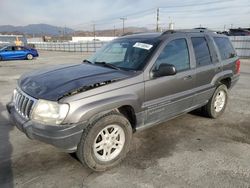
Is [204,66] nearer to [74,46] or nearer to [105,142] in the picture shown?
[105,142]

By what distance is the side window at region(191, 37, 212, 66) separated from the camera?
4.22 m

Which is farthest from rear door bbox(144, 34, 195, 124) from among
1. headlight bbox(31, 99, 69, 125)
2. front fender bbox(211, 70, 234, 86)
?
headlight bbox(31, 99, 69, 125)

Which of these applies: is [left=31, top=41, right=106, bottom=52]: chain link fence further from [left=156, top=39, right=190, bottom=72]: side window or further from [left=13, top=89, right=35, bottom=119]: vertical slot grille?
[left=13, top=89, right=35, bottom=119]: vertical slot grille

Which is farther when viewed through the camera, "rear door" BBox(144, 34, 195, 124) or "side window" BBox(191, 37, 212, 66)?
"side window" BBox(191, 37, 212, 66)

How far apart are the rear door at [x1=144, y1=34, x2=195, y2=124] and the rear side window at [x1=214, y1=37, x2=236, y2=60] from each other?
124cm

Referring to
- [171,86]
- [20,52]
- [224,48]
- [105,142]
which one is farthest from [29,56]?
[105,142]

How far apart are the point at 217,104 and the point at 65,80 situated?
350cm

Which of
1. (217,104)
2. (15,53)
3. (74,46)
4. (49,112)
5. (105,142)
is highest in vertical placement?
(74,46)

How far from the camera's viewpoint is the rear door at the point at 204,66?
423 centimetres

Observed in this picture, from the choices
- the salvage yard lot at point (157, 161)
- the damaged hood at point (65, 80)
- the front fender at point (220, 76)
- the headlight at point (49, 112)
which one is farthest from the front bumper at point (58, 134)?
the front fender at point (220, 76)

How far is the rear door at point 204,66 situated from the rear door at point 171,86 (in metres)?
0.21

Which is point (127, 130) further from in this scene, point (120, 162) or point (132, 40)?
point (132, 40)

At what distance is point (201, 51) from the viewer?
4.34 m

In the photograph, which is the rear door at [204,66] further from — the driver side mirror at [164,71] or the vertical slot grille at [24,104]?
the vertical slot grille at [24,104]
